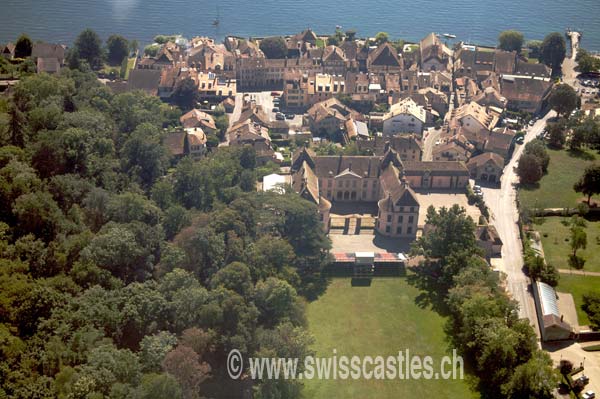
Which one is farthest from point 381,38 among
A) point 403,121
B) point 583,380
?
point 583,380

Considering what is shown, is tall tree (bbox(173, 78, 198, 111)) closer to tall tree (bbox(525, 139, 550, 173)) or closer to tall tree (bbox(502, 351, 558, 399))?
tall tree (bbox(525, 139, 550, 173))

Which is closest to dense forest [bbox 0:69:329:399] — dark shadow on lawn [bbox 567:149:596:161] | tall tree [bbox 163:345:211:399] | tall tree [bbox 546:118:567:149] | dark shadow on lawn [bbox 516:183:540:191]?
tall tree [bbox 163:345:211:399]

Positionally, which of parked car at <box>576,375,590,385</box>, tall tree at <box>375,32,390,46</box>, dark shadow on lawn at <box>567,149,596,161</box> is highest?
tall tree at <box>375,32,390,46</box>

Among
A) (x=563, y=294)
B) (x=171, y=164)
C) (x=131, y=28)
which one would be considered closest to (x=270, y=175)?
(x=171, y=164)

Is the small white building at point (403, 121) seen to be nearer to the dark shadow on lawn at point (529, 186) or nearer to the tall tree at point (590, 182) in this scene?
the dark shadow on lawn at point (529, 186)

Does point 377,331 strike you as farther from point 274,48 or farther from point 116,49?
point 116,49

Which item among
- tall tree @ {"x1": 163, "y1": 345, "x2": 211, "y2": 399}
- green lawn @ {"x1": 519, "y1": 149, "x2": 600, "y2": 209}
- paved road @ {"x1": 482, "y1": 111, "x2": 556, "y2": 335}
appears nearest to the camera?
tall tree @ {"x1": 163, "y1": 345, "x2": 211, "y2": 399}

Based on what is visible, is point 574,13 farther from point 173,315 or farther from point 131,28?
point 173,315

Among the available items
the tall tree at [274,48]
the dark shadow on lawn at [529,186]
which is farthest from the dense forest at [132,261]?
the tall tree at [274,48]
